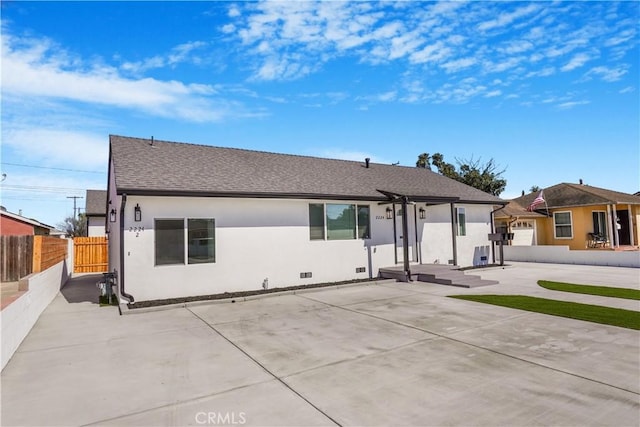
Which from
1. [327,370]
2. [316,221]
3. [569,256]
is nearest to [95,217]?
[316,221]

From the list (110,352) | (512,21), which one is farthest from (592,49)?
(110,352)

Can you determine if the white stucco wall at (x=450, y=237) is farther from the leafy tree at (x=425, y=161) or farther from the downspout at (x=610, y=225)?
the leafy tree at (x=425, y=161)

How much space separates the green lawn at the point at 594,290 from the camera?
29.3 feet

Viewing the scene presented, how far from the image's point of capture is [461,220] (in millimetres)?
15523

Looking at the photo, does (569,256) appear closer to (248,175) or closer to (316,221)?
(316,221)

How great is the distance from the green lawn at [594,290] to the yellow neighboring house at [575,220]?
33.0 feet

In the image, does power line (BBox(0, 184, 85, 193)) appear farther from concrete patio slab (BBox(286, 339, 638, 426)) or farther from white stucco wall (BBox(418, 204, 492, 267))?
concrete patio slab (BBox(286, 339, 638, 426))

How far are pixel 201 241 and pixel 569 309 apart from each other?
9085 mm

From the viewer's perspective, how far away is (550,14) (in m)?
9.36

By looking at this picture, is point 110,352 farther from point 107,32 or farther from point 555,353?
point 107,32

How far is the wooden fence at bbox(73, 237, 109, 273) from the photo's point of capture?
60.8 feet

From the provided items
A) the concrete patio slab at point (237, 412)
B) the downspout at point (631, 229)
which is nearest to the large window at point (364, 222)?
the concrete patio slab at point (237, 412)

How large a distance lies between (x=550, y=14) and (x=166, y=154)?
12.1 meters

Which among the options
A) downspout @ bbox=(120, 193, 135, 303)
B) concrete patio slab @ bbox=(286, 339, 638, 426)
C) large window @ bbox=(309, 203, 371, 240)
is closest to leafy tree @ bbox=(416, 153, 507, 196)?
large window @ bbox=(309, 203, 371, 240)
